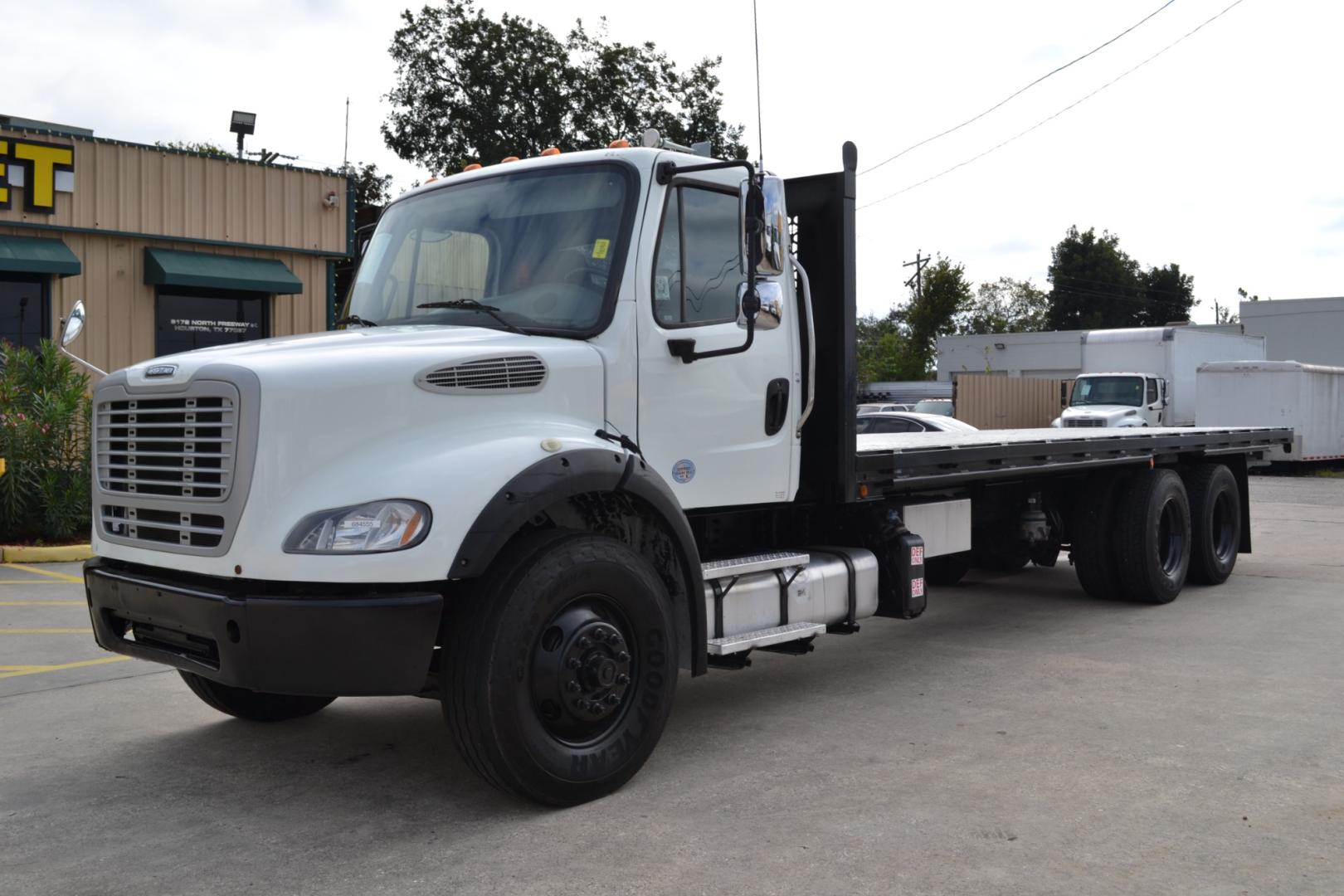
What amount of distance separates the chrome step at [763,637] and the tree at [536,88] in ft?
114

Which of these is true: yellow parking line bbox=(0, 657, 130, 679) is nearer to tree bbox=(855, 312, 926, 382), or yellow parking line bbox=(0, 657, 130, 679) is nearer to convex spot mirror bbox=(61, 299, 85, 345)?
convex spot mirror bbox=(61, 299, 85, 345)

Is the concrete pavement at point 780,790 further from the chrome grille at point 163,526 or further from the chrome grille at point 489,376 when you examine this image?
the chrome grille at point 489,376

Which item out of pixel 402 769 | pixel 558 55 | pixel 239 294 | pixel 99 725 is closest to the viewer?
pixel 402 769

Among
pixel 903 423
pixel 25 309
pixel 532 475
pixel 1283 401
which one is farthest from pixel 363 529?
pixel 1283 401

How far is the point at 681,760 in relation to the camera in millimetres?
5387

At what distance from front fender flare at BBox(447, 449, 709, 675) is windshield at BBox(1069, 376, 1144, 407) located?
81.0 feet

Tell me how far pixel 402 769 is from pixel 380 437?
1684mm

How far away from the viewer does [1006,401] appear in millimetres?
29891

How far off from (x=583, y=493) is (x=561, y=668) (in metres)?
0.68

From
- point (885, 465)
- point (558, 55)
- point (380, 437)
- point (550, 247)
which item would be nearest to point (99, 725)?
point (380, 437)

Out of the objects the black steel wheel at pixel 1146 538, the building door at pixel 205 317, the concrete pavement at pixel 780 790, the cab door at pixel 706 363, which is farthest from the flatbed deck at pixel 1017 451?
the building door at pixel 205 317

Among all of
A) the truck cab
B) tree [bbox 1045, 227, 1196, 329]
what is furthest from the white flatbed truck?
tree [bbox 1045, 227, 1196, 329]

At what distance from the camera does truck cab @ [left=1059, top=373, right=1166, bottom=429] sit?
27.6m

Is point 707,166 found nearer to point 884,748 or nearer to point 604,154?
point 604,154
